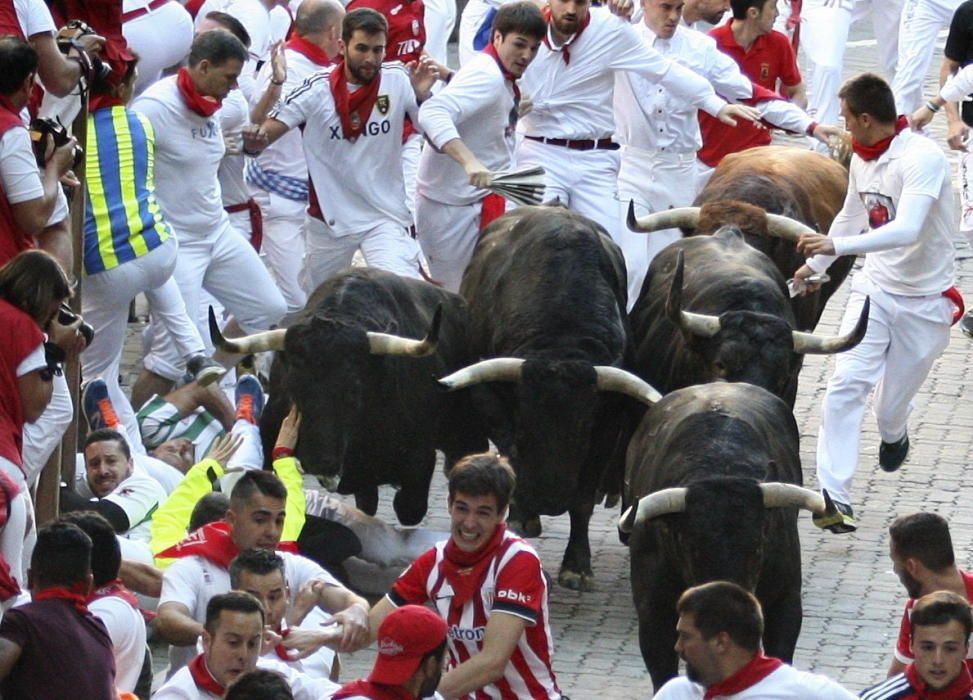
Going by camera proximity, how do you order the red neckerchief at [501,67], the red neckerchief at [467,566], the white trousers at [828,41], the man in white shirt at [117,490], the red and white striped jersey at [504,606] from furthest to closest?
the white trousers at [828,41], the red neckerchief at [501,67], the man in white shirt at [117,490], the red neckerchief at [467,566], the red and white striped jersey at [504,606]

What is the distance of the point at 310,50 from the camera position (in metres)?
14.5

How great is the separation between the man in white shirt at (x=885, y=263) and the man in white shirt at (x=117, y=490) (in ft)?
12.5

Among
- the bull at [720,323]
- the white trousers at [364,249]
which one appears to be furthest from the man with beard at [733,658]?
the white trousers at [364,249]

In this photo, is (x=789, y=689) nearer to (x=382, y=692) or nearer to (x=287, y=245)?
(x=382, y=692)

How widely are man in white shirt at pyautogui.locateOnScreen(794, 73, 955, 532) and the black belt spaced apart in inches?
80.2

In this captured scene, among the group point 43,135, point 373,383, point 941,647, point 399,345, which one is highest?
point 43,135

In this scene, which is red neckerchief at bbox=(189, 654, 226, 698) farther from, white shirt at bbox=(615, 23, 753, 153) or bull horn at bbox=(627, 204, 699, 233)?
white shirt at bbox=(615, 23, 753, 153)

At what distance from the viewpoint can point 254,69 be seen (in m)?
14.9

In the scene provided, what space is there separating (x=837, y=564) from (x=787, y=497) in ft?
10.3

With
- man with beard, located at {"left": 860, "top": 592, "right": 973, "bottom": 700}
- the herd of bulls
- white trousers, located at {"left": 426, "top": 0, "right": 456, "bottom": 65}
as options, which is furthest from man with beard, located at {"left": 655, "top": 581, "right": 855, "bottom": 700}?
white trousers, located at {"left": 426, "top": 0, "right": 456, "bottom": 65}

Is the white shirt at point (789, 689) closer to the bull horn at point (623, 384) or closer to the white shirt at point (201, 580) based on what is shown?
the white shirt at point (201, 580)

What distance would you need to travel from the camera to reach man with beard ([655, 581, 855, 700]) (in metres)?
6.91

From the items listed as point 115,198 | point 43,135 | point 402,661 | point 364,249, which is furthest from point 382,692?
point 364,249

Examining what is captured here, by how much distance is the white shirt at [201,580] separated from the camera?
333 inches
